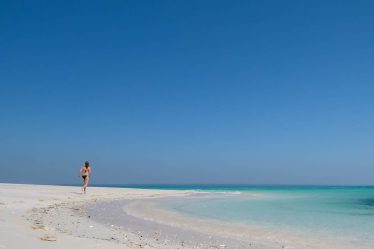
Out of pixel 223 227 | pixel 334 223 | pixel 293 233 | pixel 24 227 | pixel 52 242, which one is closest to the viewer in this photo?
pixel 52 242

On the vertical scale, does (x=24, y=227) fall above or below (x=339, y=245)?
above

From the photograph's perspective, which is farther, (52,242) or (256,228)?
(256,228)

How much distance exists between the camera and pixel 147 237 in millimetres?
10023

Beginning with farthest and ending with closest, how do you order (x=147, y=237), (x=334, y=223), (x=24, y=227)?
1. (x=334, y=223)
2. (x=147, y=237)
3. (x=24, y=227)

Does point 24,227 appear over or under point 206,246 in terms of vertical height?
over

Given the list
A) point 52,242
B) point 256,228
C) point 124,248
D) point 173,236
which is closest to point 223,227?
point 256,228

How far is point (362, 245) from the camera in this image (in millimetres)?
10633

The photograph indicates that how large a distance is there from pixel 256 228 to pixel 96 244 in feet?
25.7

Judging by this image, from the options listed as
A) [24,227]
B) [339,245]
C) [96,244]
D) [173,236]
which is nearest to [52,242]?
[96,244]

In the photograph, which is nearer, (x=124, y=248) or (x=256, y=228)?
(x=124, y=248)

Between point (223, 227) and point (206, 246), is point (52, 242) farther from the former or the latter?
point (223, 227)

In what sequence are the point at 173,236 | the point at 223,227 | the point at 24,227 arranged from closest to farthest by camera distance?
the point at 24,227 → the point at 173,236 → the point at 223,227

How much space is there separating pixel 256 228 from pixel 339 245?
3.67 metres

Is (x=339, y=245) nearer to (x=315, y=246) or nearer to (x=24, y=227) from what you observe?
(x=315, y=246)
